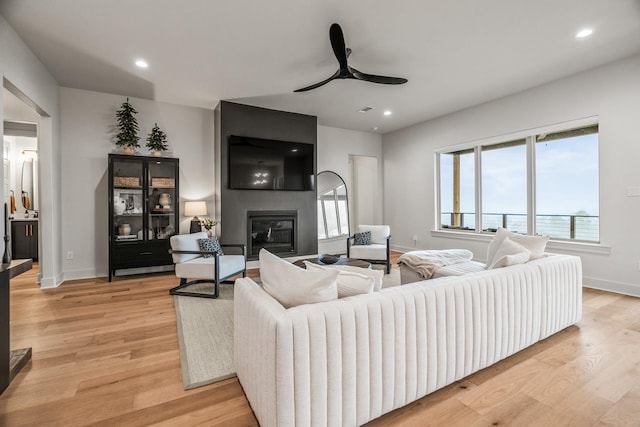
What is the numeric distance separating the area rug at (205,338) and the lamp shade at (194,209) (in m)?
1.68

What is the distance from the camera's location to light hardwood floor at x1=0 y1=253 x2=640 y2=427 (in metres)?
1.53

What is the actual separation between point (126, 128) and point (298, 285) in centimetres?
440

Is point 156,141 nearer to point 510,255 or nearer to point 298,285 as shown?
point 298,285

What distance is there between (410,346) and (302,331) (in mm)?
630

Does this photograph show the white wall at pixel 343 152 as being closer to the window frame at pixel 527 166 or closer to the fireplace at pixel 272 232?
the fireplace at pixel 272 232

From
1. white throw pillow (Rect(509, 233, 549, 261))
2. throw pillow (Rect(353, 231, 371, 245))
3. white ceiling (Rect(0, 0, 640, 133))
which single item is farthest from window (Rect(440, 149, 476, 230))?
white throw pillow (Rect(509, 233, 549, 261))

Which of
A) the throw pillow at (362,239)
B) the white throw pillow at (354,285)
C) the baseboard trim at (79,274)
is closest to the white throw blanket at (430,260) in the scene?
the throw pillow at (362,239)

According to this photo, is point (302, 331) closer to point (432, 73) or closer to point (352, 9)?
point (352, 9)

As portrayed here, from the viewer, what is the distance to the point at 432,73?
12.7 ft

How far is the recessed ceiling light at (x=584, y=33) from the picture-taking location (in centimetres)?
292

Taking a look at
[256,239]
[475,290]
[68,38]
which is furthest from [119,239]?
[475,290]

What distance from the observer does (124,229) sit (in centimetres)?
441

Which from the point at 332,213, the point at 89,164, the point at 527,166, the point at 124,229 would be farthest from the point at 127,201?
the point at 527,166

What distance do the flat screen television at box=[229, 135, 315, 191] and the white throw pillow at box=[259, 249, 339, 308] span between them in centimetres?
364
